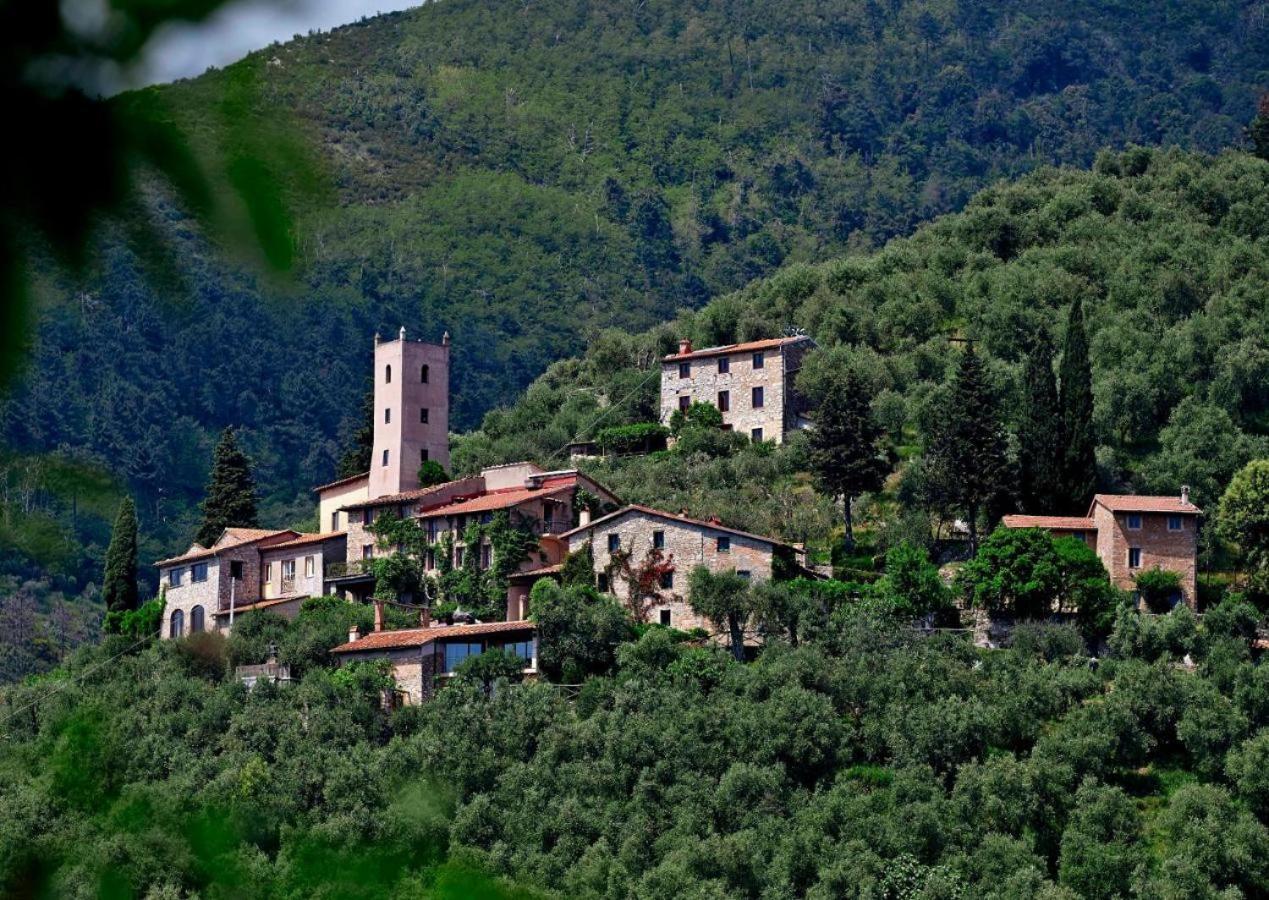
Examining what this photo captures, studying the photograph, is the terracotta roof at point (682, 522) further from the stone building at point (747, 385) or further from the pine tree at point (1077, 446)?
the stone building at point (747, 385)

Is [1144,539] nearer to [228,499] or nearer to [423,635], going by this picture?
[423,635]

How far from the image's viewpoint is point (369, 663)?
4406 cm

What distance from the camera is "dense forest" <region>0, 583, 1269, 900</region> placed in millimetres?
35656

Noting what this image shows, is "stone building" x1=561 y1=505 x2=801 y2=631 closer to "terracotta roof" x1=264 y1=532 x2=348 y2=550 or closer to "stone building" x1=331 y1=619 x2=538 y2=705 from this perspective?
"stone building" x1=331 y1=619 x2=538 y2=705

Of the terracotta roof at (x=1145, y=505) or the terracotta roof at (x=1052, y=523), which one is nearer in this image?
the terracotta roof at (x=1145, y=505)

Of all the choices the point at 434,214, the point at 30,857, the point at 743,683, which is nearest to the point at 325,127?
the point at 30,857

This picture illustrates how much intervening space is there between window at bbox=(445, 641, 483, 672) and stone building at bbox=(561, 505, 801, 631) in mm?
3645

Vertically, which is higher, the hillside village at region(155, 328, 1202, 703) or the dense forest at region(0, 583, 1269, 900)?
the hillside village at region(155, 328, 1202, 703)

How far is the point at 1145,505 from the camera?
45.7 meters

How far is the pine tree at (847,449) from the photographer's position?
166 feet

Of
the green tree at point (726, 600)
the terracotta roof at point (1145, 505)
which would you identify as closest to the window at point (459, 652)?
the green tree at point (726, 600)

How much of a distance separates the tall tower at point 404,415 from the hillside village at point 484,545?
1.5 inches

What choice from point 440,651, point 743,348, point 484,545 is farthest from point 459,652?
point 743,348

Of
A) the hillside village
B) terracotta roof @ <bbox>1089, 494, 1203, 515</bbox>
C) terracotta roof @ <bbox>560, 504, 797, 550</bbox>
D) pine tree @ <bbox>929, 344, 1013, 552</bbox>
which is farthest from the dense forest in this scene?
pine tree @ <bbox>929, 344, 1013, 552</bbox>
